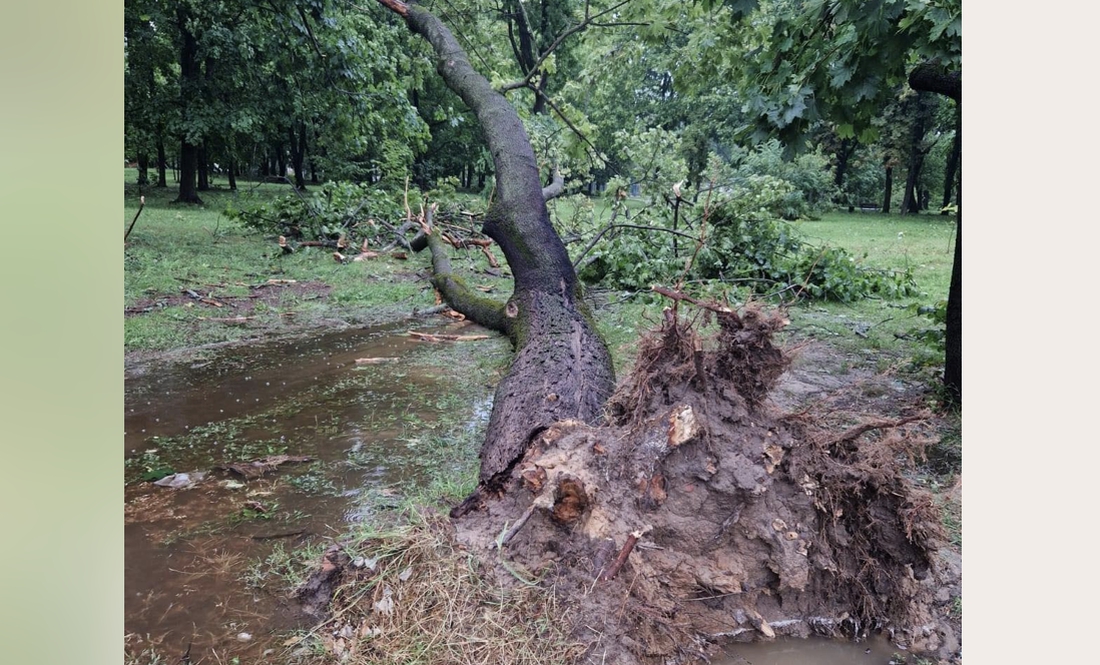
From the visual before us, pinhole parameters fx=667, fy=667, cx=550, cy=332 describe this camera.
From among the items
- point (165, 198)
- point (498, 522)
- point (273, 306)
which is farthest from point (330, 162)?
point (498, 522)

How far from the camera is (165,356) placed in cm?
508

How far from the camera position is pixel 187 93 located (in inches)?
563

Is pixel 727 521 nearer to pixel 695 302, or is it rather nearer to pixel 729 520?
pixel 729 520

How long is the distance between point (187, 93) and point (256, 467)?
13918 millimetres

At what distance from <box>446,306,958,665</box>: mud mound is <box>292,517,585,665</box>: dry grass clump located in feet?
0.31

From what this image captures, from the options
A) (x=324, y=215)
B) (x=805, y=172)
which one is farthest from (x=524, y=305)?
(x=805, y=172)

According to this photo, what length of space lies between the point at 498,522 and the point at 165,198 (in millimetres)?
17629

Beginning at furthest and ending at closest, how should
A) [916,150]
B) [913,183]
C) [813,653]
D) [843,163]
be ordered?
[843,163] < [913,183] < [916,150] < [813,653]

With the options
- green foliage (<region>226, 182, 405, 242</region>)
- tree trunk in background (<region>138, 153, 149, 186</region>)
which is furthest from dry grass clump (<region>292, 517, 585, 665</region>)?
tree trunk in background (<region>138, 153, 149, 186</region>)

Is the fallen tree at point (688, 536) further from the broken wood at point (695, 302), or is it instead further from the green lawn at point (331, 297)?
the green lawn at point (331, 297)

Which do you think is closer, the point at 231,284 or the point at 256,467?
the point at 256,467

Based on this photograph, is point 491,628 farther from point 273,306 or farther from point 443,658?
point 273,306

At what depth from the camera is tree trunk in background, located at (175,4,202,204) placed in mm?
14141

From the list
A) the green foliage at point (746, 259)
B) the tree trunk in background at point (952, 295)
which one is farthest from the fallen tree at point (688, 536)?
the green foliage at point (746, 259)
